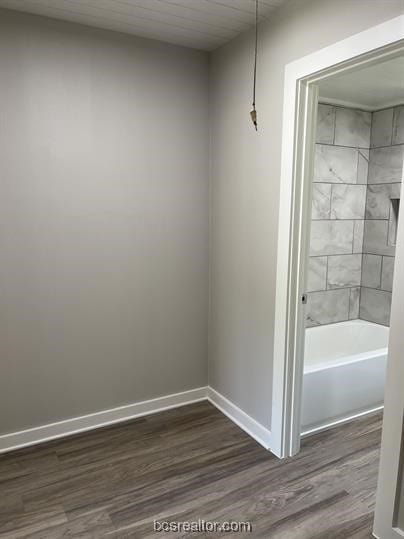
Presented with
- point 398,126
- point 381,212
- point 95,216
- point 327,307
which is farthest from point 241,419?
point 398,126

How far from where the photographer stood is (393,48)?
63.1 inches

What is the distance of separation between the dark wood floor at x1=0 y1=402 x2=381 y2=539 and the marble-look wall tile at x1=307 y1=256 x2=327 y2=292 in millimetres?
1236

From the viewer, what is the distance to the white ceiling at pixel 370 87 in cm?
262

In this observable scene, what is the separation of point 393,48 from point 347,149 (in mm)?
2038

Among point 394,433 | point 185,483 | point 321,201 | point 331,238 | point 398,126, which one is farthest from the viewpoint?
point 331,238

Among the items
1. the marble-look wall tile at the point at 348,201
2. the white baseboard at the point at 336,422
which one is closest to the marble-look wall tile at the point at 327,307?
the marble-look wall tile at the point at 348,201

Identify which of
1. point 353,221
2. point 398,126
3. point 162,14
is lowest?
point 353,221

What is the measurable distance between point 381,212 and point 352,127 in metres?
0.80

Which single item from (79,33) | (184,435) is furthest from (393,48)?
(184,435)

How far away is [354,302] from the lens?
12.7 ft

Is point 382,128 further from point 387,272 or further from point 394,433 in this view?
point 394,433

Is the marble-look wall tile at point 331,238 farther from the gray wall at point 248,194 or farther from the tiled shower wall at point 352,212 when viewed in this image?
the gray wall at point 248,194

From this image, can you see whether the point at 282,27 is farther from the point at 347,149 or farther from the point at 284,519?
the point at 284,519

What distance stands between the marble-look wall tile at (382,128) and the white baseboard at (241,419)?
8.56 feet
